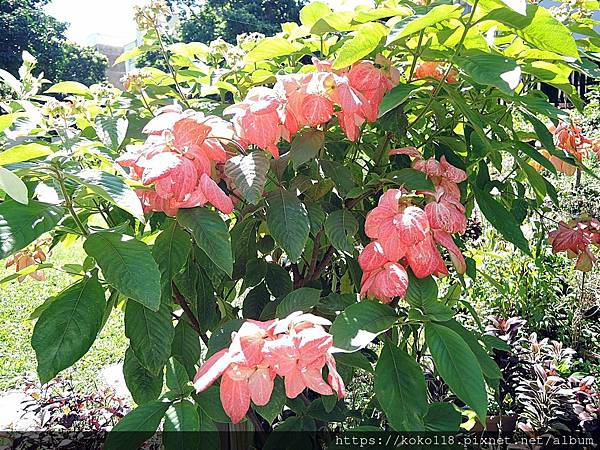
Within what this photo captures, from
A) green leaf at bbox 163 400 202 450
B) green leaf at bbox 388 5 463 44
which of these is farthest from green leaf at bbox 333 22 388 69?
green leaf at bbox 163 400 202 450

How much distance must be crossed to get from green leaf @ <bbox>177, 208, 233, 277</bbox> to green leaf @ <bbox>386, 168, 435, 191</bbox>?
11.2 inches

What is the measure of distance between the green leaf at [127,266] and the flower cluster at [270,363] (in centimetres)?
10

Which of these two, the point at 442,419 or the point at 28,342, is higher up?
the point at 442,419

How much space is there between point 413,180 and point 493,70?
0.19 meters

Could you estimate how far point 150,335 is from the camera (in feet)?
2.69

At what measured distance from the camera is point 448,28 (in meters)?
0.87

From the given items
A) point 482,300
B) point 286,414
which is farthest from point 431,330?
point 482,300

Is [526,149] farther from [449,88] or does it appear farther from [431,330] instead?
[431,330]

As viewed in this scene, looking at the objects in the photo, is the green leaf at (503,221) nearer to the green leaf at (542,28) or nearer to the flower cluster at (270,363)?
the green leaf at (542,28)

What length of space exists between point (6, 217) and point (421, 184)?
54 centimetres

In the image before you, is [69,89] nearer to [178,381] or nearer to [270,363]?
[178,381]

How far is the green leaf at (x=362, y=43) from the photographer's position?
79cm

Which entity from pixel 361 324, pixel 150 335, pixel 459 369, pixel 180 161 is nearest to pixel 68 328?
pixel 150 335

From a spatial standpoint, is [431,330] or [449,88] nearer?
[431,330]
